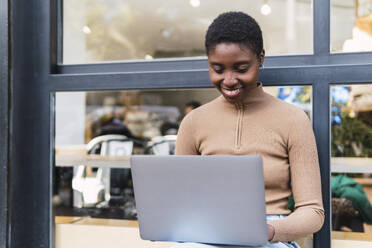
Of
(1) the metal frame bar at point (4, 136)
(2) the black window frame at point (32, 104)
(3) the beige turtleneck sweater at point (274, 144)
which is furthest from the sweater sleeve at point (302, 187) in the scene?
(1) the metal frame bar at point (4, 136)

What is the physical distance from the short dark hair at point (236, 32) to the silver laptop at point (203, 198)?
361 mm

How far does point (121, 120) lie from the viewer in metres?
6.42

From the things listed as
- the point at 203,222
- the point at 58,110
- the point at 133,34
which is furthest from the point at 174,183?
the point at 133,34

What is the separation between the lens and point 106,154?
317 centimetres

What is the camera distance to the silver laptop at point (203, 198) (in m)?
0.94

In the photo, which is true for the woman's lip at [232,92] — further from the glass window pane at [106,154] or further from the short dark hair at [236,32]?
the glass window pane at [106,154]

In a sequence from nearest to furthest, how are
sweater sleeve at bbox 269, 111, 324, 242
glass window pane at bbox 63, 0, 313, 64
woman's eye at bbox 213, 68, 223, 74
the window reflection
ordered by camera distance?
sweater sleeve at bbox 269, 111, 324, 242 → woman's eye at bbox 213, 68, 223, 74 → the window reflection → glass window pane at bbox 63, 0, 313, 64

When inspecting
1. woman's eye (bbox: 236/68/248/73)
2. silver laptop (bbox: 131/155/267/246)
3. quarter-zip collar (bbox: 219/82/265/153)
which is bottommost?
silver laptop (bbox: 131/155/267/246)

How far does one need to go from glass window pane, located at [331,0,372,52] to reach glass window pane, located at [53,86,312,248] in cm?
23

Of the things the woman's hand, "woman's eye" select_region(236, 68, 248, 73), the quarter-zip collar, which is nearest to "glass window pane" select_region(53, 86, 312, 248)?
the quarter-zip collar

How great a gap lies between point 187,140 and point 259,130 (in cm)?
24

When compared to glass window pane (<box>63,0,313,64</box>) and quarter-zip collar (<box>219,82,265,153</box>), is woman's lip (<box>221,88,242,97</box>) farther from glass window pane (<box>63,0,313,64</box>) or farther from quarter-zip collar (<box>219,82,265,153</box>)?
glass window pane (<box>63,0,313,64</box>)

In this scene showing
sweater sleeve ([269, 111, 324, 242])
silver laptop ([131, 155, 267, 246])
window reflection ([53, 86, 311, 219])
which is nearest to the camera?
silver laptop ([131, 155, 267, 246])

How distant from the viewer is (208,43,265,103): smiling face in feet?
3.67
